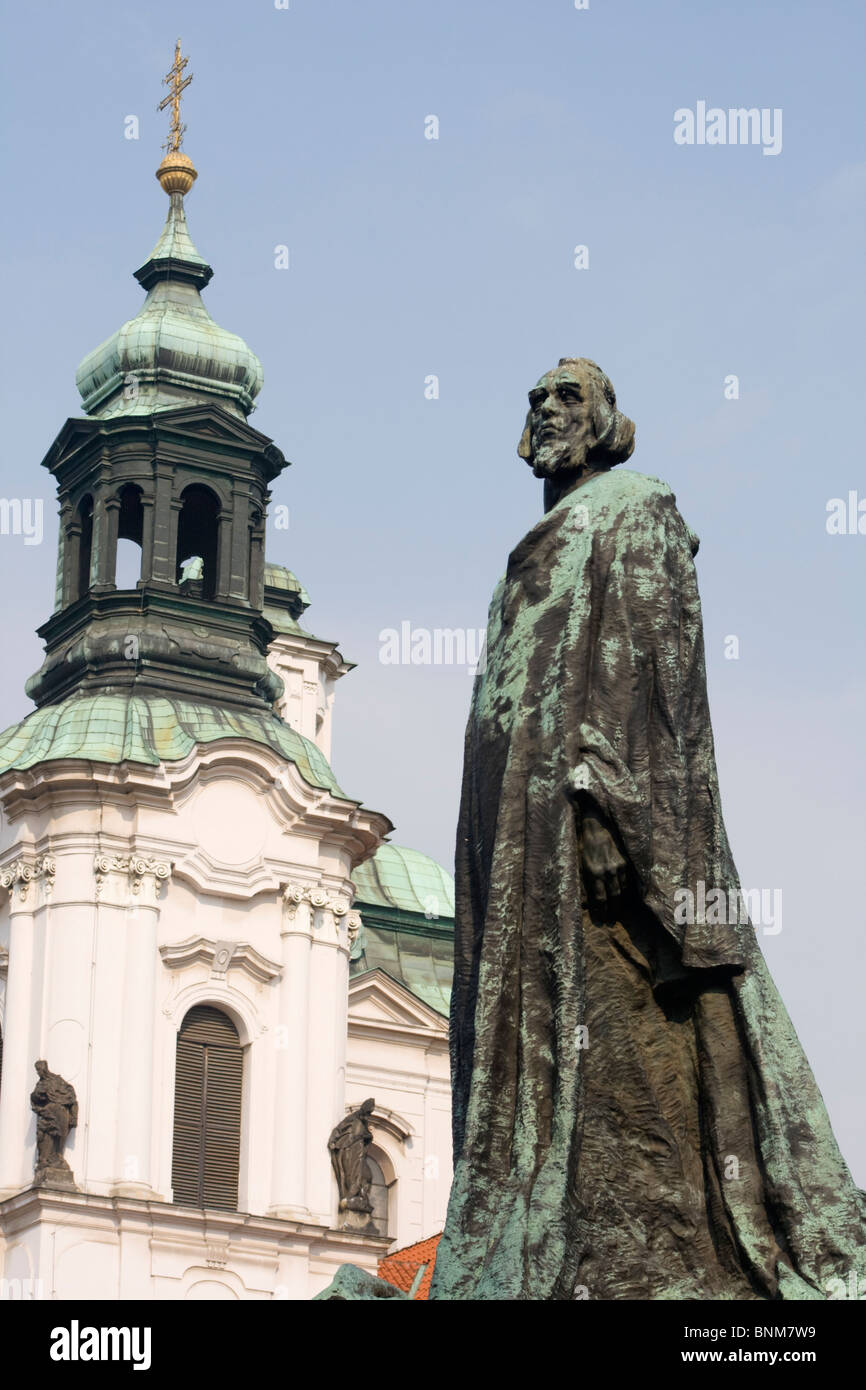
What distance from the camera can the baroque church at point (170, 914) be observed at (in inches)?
1784

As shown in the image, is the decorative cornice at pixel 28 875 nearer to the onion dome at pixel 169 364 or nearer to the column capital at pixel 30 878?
the column capital at pixel 30 878

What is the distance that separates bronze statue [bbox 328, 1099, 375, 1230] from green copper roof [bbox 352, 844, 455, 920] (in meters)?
11.1

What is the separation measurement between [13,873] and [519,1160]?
39973mm

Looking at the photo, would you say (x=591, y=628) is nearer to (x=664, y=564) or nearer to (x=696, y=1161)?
(x=664, y=564)

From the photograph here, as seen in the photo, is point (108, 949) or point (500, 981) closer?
point (500, 981)

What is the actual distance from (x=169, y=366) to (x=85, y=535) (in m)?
3.83

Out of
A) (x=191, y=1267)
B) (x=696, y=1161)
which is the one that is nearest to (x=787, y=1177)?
(x=696, y=1161)

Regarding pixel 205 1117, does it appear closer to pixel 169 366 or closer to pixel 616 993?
pixel 169 366

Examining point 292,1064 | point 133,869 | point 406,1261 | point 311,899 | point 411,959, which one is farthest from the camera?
point 411,959

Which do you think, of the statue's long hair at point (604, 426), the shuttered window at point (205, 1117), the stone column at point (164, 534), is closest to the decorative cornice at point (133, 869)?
the shuttered window at point (205, 1117)

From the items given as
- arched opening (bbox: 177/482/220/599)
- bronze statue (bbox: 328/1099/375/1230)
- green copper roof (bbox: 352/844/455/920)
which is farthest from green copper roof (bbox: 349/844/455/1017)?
bronze statue (bbox: 328/1099/375/1230)

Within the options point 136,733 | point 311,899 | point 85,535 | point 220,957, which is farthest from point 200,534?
point 220,957

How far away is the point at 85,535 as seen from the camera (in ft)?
171
